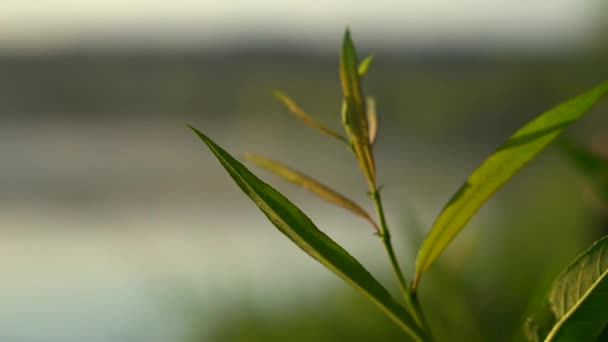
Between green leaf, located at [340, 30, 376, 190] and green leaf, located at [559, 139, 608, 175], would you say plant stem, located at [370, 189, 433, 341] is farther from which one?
green leaf, located at [559, 139, 608, 175]

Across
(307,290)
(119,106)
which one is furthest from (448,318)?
(119,106)

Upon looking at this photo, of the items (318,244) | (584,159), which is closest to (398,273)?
(318,244)

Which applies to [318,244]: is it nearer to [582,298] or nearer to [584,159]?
[582,298]

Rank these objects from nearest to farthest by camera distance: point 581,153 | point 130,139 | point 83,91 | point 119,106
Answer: point 581,153, point 130,139, point 119,106, point 83,91

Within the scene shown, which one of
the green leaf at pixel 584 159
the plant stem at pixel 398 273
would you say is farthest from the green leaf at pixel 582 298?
the green leaf at pixel 584 159

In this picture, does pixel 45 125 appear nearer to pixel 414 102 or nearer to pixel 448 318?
pixel 414 102
